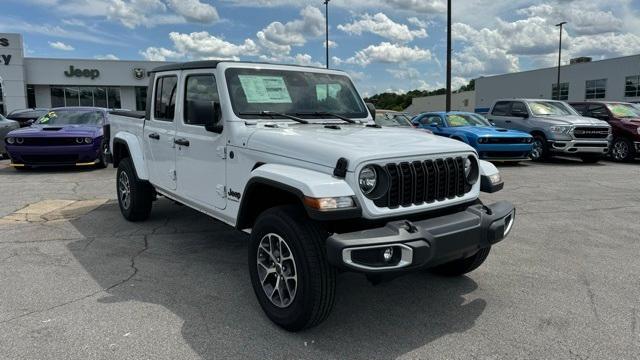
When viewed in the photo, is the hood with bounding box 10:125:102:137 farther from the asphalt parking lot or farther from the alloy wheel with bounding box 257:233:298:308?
the alloy wheel with bounding box 257:233:298:308

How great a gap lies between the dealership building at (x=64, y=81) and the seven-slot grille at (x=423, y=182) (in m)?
34.3

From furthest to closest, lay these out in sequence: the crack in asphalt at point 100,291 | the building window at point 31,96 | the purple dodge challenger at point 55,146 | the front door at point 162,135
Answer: the building window at point 31,96 < the purple dodge challenger at point 55,146 < the front door at point 162,135 < the crack in asphalt at point 100,291

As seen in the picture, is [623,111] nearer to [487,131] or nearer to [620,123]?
[620,123]

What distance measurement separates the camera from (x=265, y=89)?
4.37 metres

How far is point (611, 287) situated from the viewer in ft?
13.6

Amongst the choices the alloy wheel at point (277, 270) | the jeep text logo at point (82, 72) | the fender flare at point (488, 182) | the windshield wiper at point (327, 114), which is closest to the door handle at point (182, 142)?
the windshield wiper at point (327, 114)

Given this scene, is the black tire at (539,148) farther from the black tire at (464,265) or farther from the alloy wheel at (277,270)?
the alloy wheel at (277,270)

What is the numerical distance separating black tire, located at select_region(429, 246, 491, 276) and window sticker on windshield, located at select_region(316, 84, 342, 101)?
1932 millimetres

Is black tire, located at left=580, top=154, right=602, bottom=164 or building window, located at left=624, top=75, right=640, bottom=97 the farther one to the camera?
building window, located at left=624, top=75, right=640, bottom=97

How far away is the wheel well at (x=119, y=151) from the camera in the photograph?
253 inches

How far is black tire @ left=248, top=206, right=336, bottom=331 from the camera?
9.95 ft

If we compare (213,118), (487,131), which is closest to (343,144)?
(213,118)

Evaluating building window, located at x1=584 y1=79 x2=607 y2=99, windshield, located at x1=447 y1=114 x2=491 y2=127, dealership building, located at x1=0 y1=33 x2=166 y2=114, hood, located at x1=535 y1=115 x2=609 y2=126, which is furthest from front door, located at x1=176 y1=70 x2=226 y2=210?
building window, located at x1=584 y1=79 x2=607 y2=99

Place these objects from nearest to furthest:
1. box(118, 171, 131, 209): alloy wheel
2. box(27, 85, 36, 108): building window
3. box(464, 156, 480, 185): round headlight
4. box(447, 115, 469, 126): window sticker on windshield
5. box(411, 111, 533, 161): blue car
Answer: box(464, 156, 480, 185): round headlight → box(118, 171, 131, 209): alloy wheel → box(411, 111, 533, 161): blue car → box(447, 115, 469, 126): window sticker on windshield → box(27, 85, 36, 108): building window
